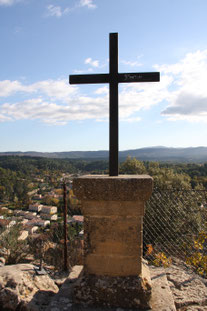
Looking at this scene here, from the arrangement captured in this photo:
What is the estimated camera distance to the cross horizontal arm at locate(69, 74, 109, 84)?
274 cm

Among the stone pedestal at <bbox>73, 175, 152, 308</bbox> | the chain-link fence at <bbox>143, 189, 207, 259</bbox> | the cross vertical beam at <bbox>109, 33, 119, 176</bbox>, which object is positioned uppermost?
the cross vertical beam at <bbox>109, 33, 119, 176</bbox>

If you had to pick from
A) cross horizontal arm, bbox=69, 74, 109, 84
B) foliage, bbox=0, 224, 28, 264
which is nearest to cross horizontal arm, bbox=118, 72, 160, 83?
cross horizontal arm, bbox=69, 74, 109, 84

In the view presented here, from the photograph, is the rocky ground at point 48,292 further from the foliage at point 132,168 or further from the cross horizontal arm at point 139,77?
the foliage at point 132,168

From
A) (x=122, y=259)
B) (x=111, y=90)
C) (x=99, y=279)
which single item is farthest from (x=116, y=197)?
(x=111, y=90)

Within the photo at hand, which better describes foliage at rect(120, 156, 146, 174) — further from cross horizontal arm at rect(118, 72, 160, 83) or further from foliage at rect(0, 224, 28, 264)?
cross horizontal arm at rect(118, 72, 160, 83)

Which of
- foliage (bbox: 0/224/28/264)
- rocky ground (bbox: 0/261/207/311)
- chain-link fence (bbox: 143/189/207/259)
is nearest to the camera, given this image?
rocky ground (bbox: 0/261/207/311)

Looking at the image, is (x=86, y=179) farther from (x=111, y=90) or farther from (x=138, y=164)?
(x=138, y=164)

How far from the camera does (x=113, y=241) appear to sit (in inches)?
92.3

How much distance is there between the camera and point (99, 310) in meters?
2.19

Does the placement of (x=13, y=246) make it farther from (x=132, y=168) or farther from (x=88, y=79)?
(x=132, y=168)

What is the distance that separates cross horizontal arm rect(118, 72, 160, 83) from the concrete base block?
2.21 metres

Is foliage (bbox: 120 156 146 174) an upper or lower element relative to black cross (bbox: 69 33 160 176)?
lower

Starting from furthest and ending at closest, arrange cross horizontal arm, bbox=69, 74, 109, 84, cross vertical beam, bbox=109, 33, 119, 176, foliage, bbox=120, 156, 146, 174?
foliage, bbox=120, 156, 146, 174, cross horizontal arm, bbox=69, 74, 109, 84, cross vertical beam, bbox=109, 33, 119, 176

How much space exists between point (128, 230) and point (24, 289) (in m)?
1.41
